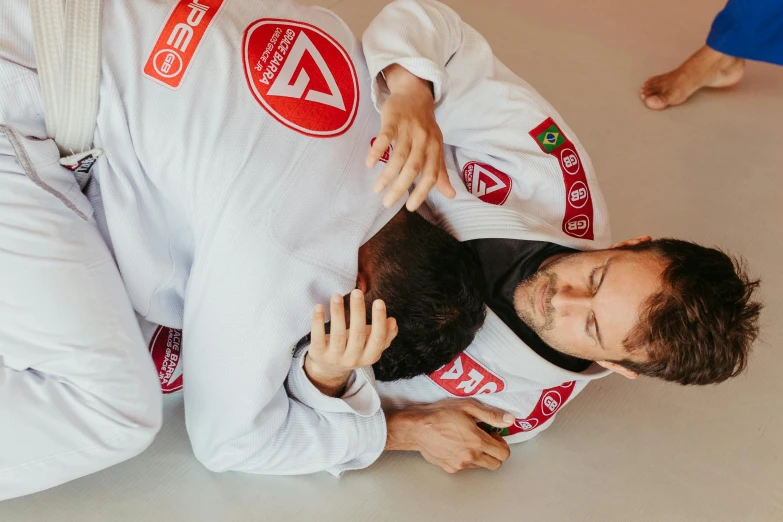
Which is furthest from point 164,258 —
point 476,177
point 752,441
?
point 752,441

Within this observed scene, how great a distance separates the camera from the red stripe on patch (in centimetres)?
123

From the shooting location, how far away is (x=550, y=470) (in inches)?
48.9

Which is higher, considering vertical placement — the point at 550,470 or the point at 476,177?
the point at 476,177

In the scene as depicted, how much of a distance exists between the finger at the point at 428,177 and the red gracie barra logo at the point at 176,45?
13.8 inches

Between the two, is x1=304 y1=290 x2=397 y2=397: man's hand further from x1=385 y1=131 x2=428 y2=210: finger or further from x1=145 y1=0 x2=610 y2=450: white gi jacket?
x1=145 y1=0 x2=610 y2=450: white gi jacket

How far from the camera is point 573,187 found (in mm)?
1244

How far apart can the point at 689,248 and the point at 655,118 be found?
814 mm

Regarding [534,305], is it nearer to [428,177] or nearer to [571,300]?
[571,300]

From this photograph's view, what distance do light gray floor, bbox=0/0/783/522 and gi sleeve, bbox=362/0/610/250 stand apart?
37cm

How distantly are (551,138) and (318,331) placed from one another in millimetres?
581

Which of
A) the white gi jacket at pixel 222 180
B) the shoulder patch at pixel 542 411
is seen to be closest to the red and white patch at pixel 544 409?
the shoulder patch at pixel 542 411

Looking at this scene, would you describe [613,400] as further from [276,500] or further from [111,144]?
[111,144]

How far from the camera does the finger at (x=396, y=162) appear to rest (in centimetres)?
89

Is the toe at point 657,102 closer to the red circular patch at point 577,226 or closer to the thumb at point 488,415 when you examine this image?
the red circular patch at point 577,226
